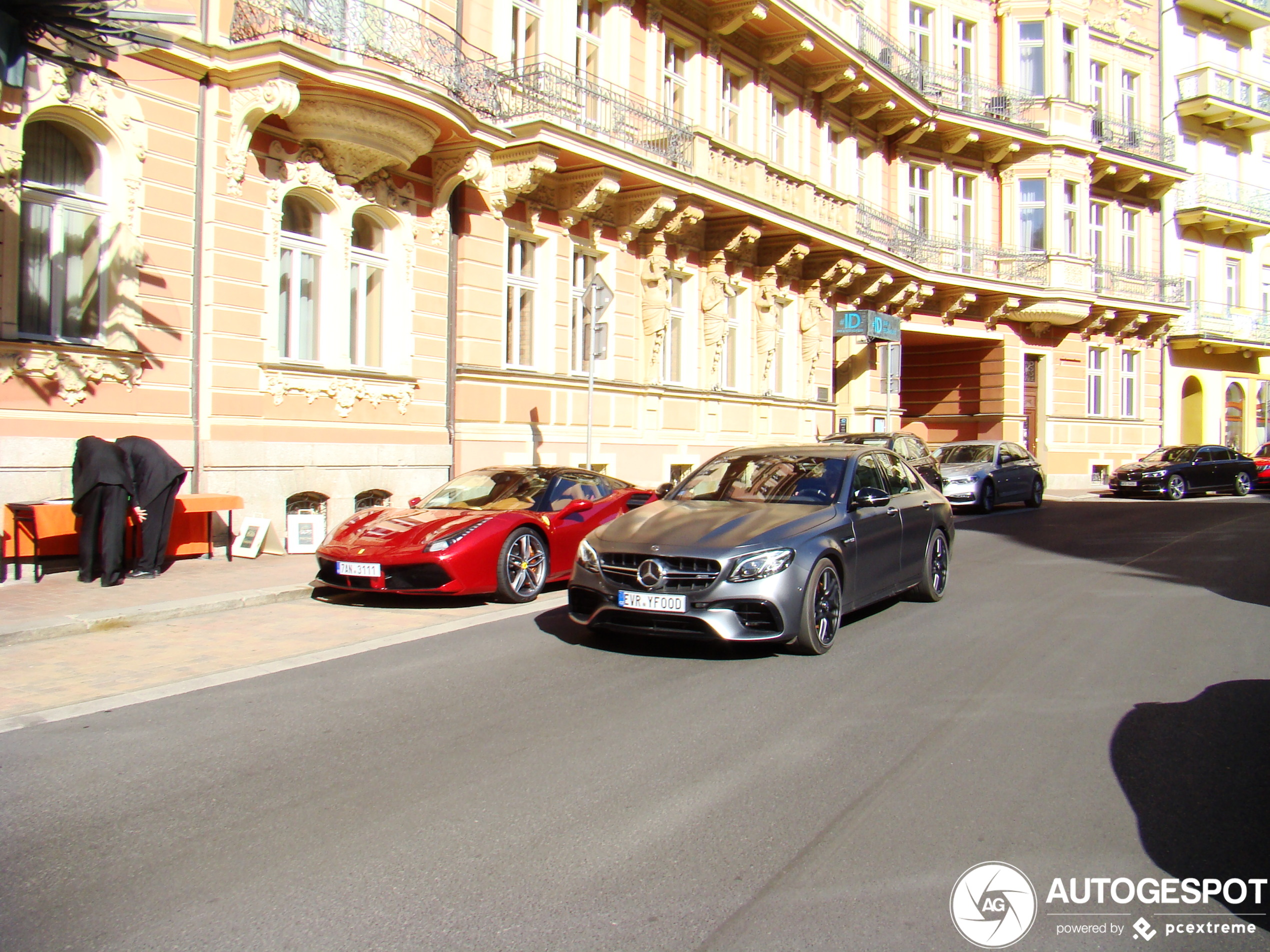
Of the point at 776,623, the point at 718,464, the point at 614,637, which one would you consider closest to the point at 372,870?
the point at 776,623

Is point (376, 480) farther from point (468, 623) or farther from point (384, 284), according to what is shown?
point (468, 623)

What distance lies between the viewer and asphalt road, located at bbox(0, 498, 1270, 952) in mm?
3371

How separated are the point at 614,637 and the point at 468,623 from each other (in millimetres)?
1509

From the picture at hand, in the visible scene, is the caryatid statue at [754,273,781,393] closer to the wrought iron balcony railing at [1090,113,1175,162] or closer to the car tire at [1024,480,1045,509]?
the car tire at [1024,480,1045,509]

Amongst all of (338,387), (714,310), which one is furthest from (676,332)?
(338,387)

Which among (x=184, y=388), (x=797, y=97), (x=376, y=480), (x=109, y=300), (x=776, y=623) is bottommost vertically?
(x=776, y=623)

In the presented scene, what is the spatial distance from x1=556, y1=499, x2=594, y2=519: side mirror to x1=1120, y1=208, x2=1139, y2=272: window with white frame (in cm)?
3334

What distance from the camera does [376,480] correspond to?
49.3 ft

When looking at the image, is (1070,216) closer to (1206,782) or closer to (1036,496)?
(1036,496)

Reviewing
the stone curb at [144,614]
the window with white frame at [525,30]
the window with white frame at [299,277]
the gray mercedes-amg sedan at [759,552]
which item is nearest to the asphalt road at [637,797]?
the gray mercedes-amg sedan at [759,552]

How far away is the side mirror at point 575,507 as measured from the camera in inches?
421

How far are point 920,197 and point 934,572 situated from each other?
2574 centimetres

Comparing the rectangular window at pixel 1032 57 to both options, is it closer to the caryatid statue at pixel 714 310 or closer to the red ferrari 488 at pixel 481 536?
the caryatid statue at pixel 714 310

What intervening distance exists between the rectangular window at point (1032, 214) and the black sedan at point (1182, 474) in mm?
8829
